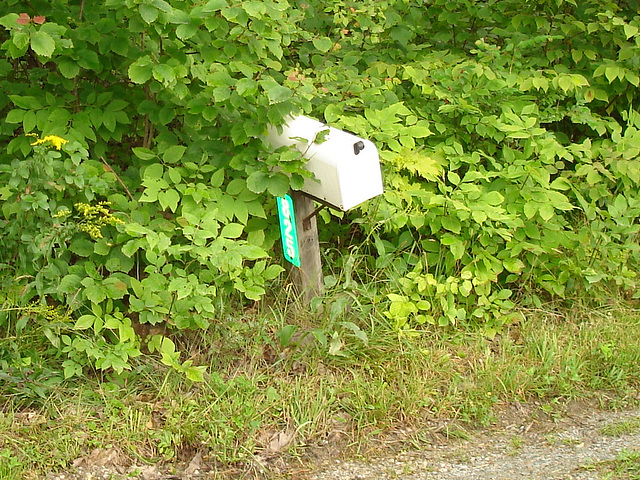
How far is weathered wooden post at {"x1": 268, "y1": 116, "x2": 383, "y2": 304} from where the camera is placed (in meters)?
3.21

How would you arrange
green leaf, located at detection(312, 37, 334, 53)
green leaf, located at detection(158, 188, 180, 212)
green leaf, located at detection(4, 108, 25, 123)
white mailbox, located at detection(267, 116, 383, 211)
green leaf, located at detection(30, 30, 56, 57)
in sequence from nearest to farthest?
green leaf, located at detection(30, 30, 56, 57)
white mailbox, located at detection(267, 116, 383, 211)
green leaf, located at detection(158, 188, 180, 212)
green leaf, located at detection(4, 108, 25, 123)
green leaf, located at detection(312, 37, 334, 53)

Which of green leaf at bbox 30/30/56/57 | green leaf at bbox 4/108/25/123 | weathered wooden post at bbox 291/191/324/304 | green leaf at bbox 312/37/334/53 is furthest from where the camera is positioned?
green leaf at bbox 312/37/334/53

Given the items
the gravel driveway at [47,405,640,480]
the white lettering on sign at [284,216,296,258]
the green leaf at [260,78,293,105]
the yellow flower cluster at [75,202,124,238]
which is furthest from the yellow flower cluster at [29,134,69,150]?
the gravel driveway at [47,405,640,480]

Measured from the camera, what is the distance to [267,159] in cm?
334

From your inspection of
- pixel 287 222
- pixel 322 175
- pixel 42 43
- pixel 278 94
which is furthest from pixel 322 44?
pixel 42 43

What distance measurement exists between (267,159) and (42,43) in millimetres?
979

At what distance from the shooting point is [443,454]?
10.6 ft

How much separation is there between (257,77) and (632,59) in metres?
2.22

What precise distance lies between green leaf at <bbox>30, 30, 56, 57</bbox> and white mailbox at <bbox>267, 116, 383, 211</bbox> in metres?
0.97

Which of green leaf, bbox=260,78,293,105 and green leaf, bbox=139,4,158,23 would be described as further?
green leaf, bbox=260,78,293,105

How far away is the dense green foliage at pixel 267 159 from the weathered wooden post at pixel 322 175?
0.29ft

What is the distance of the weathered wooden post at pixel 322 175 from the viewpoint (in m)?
3.21

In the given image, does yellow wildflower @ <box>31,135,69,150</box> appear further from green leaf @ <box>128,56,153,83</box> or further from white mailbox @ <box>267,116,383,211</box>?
white mailbox @ <box>267,116,383,211</box>

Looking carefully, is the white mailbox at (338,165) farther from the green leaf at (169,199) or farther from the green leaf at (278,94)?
the green leaf at (169,199)
